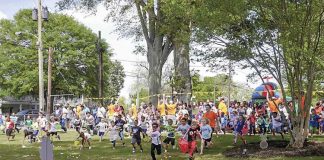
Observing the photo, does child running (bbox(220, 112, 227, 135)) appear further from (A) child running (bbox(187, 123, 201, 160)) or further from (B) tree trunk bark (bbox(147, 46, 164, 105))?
(A) child running (bbox(187, 123, 201, 160))

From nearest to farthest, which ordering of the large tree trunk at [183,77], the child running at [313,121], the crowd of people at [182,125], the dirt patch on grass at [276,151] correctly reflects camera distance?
1. the dirt patch on grass at [276,151]
2. the crowd of people at [182,125]
3. the child running at [313,121]
4. the large tree trunk at [183,77]

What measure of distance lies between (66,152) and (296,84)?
30.8 ft

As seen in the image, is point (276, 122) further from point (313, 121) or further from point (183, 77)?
point (183, 77)

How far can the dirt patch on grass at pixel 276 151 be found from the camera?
15.1 meters

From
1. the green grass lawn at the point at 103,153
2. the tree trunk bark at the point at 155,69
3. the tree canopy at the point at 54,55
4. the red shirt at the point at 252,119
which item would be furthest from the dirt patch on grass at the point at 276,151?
the tree canopy at the point at 54,55

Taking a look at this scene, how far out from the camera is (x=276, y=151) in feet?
51.7

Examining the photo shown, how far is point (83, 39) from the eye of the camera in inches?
2429

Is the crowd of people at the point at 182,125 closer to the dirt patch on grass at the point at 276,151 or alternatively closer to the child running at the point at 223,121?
the child running at the point at 223,121

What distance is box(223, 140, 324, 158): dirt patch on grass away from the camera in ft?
49.7

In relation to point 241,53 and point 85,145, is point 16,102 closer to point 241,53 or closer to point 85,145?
point 85,145

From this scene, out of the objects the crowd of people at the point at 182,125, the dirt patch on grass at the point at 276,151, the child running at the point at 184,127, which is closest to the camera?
the dirt patch on grass at the point at 276,151

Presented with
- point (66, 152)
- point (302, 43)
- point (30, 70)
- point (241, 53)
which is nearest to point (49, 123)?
point (66, 152)

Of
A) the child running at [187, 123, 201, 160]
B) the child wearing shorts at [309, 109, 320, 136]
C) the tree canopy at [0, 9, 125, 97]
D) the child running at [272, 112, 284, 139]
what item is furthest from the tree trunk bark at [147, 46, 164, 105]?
the tree canopy at [0, 9, 125, 97]

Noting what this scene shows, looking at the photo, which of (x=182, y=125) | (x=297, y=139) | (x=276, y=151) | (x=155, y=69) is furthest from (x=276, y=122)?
(x=155, y=69)
